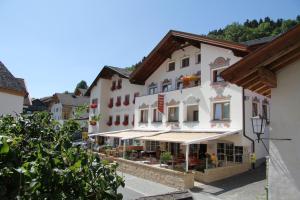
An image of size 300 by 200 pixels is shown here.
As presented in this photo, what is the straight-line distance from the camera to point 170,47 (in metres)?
26.7

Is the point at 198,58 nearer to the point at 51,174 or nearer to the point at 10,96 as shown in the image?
the point at 10,96

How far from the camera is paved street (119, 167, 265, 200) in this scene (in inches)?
565

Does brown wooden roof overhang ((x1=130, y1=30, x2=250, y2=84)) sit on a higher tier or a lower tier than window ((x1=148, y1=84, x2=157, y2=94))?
higher

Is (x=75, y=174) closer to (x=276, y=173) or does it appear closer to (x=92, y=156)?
(x=92, y=156)

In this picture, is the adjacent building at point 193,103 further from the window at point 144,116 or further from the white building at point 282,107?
the white building at point 282,107

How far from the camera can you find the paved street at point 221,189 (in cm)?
1434

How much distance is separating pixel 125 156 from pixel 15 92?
673 inches

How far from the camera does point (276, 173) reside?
17.7ft

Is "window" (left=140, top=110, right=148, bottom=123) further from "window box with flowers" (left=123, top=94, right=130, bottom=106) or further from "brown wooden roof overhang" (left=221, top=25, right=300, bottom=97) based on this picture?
"brown wooden roof overhang" (left=221, top=25, right=300, bottom=97)

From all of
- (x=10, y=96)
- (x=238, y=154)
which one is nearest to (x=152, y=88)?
(x=238, y=154)

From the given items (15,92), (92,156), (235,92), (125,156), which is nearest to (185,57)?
(235,92)

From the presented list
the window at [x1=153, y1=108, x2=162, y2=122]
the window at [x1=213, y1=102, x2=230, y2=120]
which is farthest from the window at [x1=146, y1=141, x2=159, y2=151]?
the window at [x1=213, y1=102, x2=230, y2=120]

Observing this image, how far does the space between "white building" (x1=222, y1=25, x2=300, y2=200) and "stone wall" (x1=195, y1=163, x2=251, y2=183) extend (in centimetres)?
1221

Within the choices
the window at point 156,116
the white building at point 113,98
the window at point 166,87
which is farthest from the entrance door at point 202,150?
the white building at point 113,98
